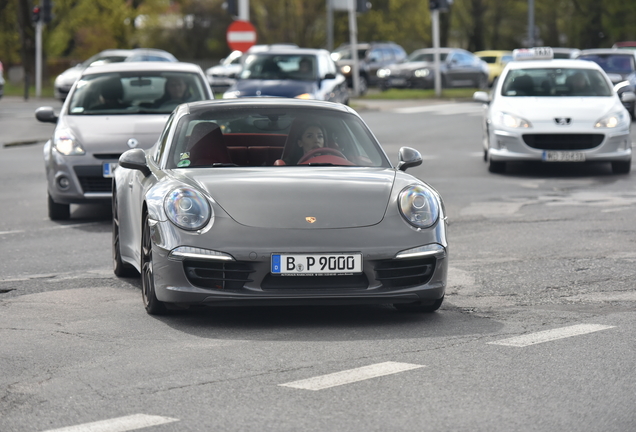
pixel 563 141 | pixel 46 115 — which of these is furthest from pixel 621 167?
pixel 46 115

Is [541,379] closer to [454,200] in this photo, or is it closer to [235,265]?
[235,265]

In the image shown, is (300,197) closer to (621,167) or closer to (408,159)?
(408,159)

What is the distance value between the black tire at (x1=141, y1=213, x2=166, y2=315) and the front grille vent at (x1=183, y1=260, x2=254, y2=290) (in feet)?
1.08

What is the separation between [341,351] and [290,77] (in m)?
17.2

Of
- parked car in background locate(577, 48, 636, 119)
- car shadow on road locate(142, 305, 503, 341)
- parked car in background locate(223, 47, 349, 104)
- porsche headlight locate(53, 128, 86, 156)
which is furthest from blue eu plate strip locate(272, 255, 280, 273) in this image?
parked car in background locate(577, 48, 636, 119)

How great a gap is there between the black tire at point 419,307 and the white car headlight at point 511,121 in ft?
31.7

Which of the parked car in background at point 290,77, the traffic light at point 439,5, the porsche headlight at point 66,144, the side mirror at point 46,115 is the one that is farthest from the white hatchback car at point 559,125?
the traffic light at point 439,5

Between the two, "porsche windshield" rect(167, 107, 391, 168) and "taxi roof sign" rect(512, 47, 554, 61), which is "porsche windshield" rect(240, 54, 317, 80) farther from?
"porsche windshield" rect(167, 107, 391, 168)

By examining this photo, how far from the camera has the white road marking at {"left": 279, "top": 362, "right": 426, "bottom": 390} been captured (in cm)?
564

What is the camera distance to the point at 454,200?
14242 mm

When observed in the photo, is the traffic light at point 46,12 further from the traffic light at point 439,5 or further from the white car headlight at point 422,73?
the white car headlight at point 422,73

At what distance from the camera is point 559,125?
16.9m

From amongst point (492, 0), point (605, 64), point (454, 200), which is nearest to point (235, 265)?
point (454, 200)

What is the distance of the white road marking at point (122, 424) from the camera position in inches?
192
